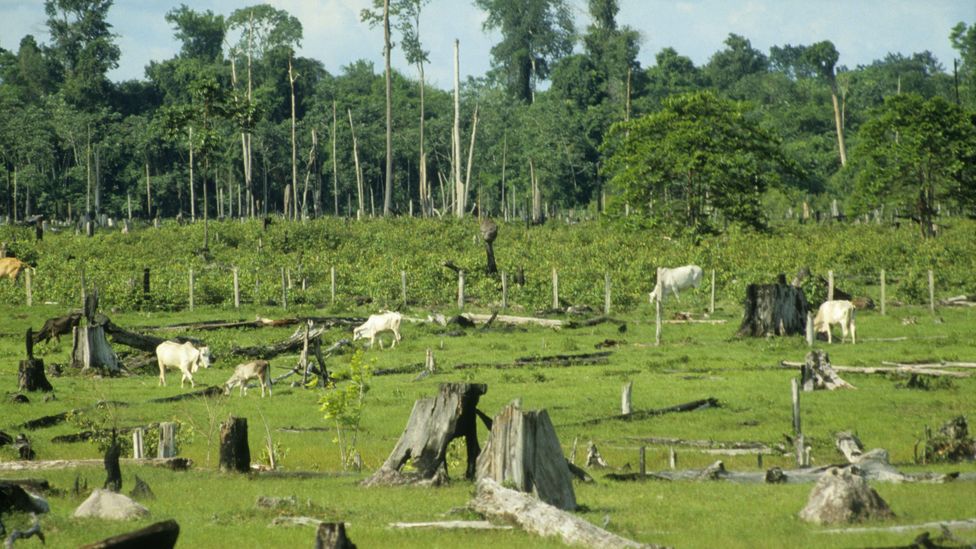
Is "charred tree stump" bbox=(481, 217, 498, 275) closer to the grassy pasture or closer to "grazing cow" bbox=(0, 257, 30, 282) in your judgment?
the grassy pasture

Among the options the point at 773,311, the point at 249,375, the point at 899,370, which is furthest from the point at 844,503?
the point at 773,311

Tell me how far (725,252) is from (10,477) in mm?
44964

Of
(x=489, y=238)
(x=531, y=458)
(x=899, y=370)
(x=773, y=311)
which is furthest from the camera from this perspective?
(x=489, y=238)

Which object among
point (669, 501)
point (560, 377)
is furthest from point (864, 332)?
point (669, 501)

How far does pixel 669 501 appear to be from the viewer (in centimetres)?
1714

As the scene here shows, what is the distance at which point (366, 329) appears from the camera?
41156 millimetres

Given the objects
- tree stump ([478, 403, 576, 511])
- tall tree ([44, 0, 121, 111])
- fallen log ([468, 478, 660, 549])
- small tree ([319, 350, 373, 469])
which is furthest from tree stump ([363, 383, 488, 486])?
tall tree ([44, 0, 121, 111])

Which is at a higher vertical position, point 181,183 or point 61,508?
point 181,183

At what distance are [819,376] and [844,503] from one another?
1482cm

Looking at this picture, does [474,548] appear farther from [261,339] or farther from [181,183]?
[181,183]

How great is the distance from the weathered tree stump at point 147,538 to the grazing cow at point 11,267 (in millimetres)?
47621

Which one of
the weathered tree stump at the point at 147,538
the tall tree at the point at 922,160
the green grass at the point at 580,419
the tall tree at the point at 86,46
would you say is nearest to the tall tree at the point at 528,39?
the tall tree at the point at 86,46

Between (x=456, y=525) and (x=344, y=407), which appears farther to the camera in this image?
(x=344, y=407)

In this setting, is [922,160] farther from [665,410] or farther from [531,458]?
[531,458]
